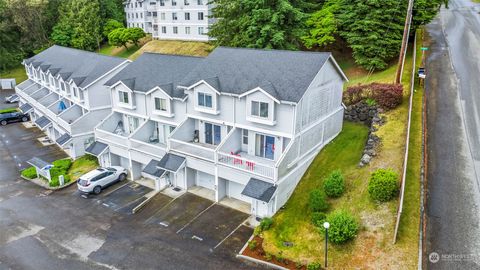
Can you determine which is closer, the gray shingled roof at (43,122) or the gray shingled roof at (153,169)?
the gray shingled roof at (153,169)

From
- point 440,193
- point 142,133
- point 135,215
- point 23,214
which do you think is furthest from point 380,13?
point 23,214

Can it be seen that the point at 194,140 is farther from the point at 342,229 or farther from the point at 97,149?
the point at 342,229

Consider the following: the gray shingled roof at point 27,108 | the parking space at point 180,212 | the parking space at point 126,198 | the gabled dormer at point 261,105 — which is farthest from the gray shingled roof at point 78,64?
the gabled dormer at point 261,105

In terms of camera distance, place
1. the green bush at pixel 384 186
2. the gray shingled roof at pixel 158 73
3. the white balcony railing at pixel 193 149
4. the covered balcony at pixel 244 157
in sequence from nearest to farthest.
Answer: the green bush at pixel 384 186 → the covered balcony at pixel 244 157 → the white balcony railing at pixel 193 149 → the gray shingled roof at pixel 158 73

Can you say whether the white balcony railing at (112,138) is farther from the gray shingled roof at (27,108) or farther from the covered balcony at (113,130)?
the gray shingled roof at (27,108)

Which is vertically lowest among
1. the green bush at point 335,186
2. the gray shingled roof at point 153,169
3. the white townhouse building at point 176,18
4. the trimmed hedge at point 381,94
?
the gray shingled roof at point 153,169

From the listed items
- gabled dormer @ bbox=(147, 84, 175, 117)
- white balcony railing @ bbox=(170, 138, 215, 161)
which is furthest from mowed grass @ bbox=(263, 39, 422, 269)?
gabled dormer @ bbox=(147, 84, 175, 117)

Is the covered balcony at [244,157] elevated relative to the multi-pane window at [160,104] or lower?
lower
